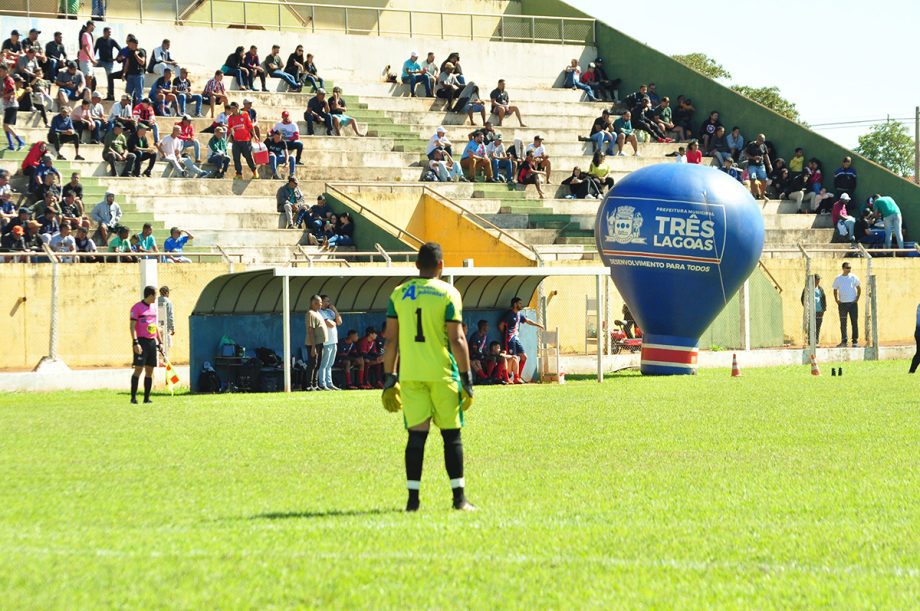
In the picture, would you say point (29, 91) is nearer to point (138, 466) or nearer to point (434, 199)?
point (434, 199)

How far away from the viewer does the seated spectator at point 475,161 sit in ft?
136

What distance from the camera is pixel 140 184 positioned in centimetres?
3625

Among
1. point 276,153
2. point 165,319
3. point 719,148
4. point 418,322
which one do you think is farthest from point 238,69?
point 418,322

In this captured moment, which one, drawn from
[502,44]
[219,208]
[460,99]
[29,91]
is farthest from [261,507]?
[502,44]

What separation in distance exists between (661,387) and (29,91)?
20257 mm

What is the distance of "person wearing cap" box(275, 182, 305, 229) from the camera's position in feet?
120

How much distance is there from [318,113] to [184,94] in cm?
392

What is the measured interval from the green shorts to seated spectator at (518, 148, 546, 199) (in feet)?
101

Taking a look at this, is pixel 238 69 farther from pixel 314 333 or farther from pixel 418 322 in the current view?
pixel 418 322

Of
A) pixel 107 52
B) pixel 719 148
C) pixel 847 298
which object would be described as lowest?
pixel 847 298

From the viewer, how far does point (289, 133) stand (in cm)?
3969

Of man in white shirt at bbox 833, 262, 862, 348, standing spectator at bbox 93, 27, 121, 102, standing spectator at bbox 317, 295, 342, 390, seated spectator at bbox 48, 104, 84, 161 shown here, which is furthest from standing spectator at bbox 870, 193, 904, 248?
seated spectator at bbox 48, 104, 84, 161

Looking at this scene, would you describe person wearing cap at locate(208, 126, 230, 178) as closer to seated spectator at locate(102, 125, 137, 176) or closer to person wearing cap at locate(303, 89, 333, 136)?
seated spectator at locate(102, 125, 137, 176)

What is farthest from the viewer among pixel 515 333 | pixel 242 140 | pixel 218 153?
pixel 242 140
